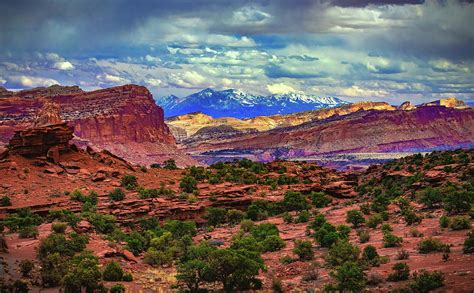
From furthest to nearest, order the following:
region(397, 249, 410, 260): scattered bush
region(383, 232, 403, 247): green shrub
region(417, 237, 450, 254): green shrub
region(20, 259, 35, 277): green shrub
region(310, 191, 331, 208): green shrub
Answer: region(310, 191, 331, 208): green shrub
region(383, 232, 403, 247): green shrub
region(20, 259, 35, 277): green shrub
region(417, 237, 450, 254): green shrub
region(397, 249, 410, 260): scattered bush

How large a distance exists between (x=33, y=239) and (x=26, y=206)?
1044 cm

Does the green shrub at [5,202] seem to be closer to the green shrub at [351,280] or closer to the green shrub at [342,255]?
the green shrub at [342,255]

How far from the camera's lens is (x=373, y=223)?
43.1 metres

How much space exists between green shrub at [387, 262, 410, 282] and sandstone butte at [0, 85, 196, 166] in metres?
128

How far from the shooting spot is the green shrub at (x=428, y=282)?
79.9ft

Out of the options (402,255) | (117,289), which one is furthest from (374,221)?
(117,289)

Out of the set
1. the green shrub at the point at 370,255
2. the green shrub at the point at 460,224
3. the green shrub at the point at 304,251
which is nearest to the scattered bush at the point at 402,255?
the green shrub at the point at 370,255

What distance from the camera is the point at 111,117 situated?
172 meters

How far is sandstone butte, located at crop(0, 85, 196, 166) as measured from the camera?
6161 inches

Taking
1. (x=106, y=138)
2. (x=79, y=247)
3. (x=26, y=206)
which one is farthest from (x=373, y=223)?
(x=106, y=138)

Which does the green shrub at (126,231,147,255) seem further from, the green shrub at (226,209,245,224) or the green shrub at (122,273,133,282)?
the green shrub at (226,209,245,224)

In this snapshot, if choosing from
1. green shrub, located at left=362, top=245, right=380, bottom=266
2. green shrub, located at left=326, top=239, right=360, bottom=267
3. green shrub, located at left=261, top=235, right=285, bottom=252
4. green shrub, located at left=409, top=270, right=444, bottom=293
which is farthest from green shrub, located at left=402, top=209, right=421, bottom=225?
green shrub, located at left=409, top=270, right=444, bottom=293

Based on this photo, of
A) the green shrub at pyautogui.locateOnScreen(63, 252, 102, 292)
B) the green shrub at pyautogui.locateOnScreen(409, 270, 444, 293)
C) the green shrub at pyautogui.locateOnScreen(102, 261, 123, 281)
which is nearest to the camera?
the green shrub at pyautogui.locateOnScreen(409, 270, 444, 293)

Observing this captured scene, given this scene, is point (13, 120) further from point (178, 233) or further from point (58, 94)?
point (178, 233)
